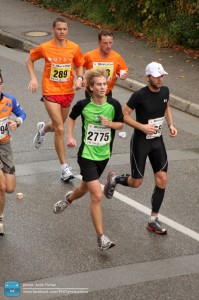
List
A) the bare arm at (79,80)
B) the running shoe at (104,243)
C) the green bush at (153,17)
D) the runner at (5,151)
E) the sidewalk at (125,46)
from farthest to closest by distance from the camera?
the green bush at (153,17), the sidewalk at (125,46), the bare arm at (79,80), the runner at (5,151), the running shoe at (104,243)

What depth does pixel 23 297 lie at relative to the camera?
793 cm

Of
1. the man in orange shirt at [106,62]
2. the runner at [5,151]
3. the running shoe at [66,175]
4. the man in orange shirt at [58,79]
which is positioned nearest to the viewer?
the runner at [5,151]

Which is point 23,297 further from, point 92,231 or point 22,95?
point 22,95

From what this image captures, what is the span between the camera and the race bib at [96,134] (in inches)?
360

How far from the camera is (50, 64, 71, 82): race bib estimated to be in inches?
448

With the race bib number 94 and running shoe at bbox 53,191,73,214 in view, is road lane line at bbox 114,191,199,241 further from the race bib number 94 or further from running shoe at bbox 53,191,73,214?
the race bib number 94

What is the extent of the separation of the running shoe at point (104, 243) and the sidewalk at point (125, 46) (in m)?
6.22

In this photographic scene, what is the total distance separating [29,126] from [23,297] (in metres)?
5.98

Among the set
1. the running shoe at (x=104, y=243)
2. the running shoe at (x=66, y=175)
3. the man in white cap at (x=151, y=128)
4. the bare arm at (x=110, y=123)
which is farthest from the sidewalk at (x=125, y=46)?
the running shoe at (x=104, y=243)

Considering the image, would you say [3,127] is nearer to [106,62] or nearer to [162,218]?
[162,218]

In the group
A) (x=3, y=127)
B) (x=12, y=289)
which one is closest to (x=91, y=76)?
(x=3, y=127)

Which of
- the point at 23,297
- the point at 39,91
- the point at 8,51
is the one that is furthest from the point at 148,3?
the point at 23,297

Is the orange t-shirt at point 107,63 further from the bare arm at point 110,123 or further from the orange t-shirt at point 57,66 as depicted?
the bare arm at point 110,123

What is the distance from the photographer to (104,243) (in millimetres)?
8844
